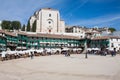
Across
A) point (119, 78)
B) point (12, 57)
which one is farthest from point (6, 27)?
point (119, 78)

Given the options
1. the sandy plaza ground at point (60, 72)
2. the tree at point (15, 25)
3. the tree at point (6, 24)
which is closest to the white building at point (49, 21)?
the tree at point (15, 25)

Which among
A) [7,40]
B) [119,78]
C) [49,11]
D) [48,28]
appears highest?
[49,11]

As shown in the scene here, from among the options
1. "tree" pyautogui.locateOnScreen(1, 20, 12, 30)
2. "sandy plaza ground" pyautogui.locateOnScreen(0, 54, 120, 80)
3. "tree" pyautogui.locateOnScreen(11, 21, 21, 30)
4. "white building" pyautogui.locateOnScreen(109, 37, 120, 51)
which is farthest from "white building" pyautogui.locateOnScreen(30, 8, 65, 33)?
"sandy plaza ground" pyautogui.locateOnScreen(0, 54, 120, 80)

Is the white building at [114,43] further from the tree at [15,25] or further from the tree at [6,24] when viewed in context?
the tree at [6,24]

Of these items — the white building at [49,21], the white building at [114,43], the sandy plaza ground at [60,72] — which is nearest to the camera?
the sandy plaza ground at [60,72]

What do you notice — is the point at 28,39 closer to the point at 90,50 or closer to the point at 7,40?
the point at 7,40

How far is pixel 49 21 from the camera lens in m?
95.4

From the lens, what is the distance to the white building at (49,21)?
93500 mm

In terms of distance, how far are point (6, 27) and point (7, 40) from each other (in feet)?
114

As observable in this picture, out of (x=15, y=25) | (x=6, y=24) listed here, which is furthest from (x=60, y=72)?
(x=15, y=25)

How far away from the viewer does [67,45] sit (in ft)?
261

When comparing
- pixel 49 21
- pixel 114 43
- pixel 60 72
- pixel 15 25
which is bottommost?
pixel 60 72

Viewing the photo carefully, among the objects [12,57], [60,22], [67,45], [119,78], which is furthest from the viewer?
[60,22]

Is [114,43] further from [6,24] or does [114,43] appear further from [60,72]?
[60,72]
